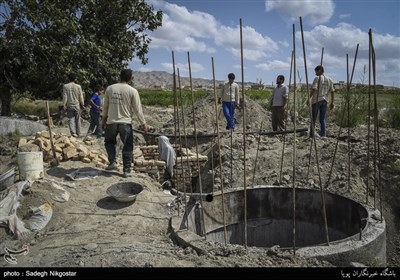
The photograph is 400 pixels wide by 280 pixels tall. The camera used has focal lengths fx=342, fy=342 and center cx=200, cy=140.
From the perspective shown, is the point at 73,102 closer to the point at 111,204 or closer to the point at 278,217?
the point at 111,204

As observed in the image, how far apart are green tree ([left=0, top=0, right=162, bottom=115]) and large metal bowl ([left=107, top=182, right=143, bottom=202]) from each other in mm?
6667

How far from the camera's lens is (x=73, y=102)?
299 inches

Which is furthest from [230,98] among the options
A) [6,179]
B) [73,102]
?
[6,179]

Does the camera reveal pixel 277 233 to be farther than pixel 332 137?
No

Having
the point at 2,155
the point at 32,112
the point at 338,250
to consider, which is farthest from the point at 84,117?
the point at 338,250

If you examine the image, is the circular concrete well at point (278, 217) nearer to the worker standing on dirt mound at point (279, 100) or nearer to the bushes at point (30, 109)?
the worker standing on dirt mound at point (279, 100)

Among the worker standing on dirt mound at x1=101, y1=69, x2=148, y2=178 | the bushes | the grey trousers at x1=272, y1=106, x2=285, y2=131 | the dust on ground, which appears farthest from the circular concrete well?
the bushes

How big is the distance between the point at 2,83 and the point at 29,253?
939 cm

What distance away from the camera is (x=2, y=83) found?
11.1 metres

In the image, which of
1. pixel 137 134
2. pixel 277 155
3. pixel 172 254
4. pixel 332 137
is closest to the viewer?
pixel 172 254

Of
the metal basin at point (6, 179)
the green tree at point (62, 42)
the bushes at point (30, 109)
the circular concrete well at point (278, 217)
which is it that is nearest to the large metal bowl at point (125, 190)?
the circular concrete well at point (278, 217)

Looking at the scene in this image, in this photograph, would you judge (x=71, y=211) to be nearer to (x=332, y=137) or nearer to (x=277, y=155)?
(x=277, y=155)

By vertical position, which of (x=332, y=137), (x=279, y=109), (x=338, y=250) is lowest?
(x=338, y=250)

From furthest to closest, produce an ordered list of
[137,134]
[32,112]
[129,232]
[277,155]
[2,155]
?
[32,112] < [137,134] < [277,155] < [2,155] < [129,232]
